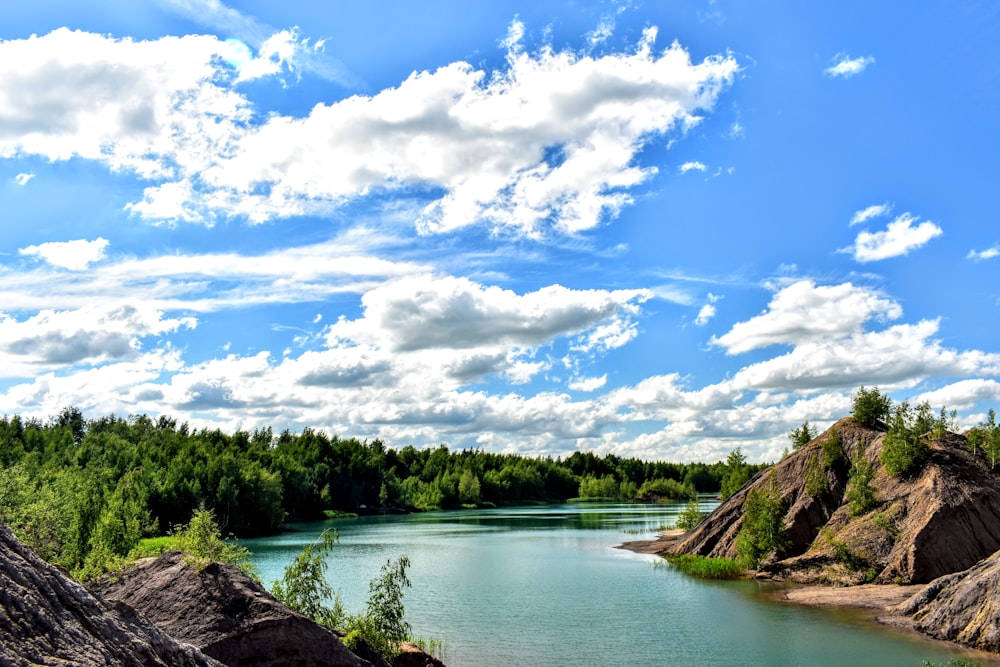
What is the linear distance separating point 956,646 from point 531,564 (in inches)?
1621

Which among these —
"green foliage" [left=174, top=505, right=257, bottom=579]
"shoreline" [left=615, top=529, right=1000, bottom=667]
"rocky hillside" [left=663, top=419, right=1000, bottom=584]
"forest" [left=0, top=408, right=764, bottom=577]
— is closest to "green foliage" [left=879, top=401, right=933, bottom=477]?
"rocky hillside" [left=663, top=419, right=1000, bottom=584]

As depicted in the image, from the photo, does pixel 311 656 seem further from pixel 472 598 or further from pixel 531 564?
pixel 531 564

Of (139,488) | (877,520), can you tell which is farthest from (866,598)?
(139,488)

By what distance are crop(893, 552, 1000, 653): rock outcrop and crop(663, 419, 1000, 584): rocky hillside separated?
12302mm

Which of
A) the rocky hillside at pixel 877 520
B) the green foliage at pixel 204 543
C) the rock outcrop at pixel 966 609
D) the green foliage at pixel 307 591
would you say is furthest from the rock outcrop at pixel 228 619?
the rocky hillside at pixel 877 520

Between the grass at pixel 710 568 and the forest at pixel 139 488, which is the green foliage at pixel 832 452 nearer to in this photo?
the grass at pixel 710 568

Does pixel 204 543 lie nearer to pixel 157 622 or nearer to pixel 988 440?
pixel 157 622

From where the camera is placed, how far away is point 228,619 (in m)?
20.5

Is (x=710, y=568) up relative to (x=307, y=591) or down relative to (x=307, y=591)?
down

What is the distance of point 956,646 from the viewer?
3806 centimetres

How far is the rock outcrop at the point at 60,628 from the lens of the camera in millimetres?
10719

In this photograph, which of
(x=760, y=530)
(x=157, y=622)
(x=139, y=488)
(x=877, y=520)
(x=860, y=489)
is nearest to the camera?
(x=157, y=622)

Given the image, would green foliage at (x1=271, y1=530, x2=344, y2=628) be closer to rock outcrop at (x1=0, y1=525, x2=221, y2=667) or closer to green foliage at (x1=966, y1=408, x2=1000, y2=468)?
rock outcrop at (x1=0, y1=525, x2=221, y2=667)

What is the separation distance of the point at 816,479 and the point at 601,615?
107 ft
